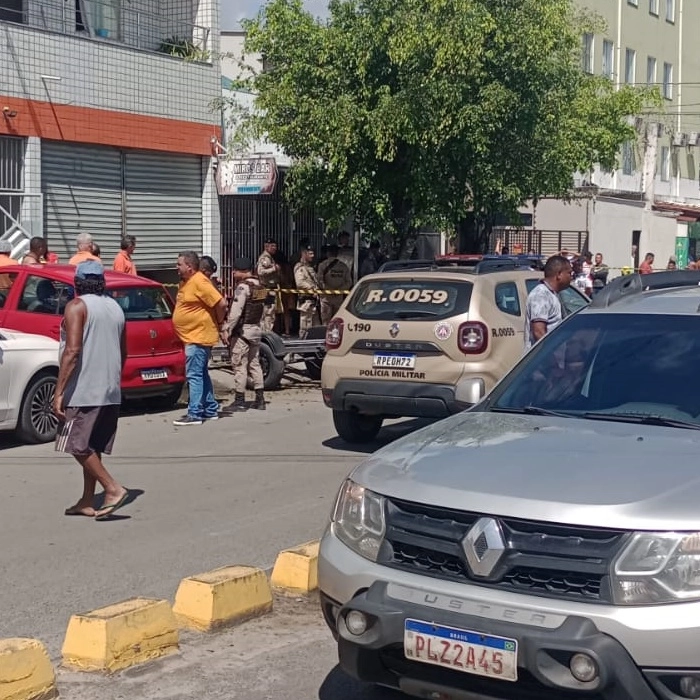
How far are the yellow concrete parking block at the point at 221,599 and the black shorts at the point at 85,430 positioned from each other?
91.4 inches

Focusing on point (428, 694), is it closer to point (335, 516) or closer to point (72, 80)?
point (335, 516)

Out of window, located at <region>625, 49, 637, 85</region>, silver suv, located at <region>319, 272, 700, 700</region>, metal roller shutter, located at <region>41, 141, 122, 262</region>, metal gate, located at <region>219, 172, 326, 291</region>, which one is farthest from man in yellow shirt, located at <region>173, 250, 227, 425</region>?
window, located at <region>625, 49, 637, 85</region>

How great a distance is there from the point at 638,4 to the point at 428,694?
4540cm

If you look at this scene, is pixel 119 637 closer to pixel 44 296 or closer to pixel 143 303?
pixel 44 296

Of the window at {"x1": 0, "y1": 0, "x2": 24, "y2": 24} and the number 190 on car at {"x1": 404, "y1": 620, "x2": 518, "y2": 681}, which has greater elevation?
the window at {"x1": 0, "y1": 0, "x2": 24, "y2": 24}

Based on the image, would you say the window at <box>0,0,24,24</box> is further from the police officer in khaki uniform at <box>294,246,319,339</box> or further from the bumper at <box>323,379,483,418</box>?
the bumper at <box>323,379,483,418</box>

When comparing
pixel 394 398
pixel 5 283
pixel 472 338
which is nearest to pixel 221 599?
pixel 394 398

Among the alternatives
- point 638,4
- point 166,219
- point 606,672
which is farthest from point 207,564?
point 638,4

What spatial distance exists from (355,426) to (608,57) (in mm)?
35376

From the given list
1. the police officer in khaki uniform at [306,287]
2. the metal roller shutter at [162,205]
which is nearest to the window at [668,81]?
the metal roller shutter at [162,205]

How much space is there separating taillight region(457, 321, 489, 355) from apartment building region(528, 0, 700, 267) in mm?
23726

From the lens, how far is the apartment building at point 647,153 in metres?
38.2

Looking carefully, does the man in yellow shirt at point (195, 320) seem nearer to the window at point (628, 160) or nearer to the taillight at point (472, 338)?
the taillight at point (472, 338)

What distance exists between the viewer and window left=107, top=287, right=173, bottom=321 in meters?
13.4
